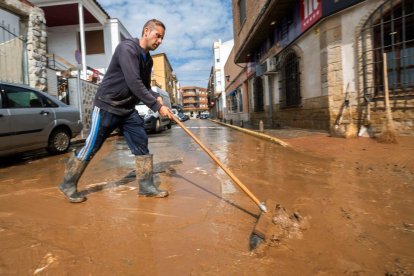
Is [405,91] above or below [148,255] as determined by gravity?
above

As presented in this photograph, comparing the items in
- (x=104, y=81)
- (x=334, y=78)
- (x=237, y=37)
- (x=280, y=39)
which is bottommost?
(x=104, y=81)

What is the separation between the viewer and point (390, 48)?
6996 mm

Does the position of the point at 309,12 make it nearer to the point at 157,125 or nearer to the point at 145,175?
the point at 157,125

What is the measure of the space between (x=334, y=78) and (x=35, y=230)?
7.71 meters

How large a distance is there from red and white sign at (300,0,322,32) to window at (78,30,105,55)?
14850 mm

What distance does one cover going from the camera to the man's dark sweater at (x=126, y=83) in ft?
9.86

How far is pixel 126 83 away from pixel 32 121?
3.80 meters

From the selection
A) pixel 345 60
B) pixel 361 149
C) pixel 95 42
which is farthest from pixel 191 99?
pixel 361 149

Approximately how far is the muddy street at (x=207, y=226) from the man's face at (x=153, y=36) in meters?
1.65

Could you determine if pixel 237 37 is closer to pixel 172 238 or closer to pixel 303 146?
pixel 303 146

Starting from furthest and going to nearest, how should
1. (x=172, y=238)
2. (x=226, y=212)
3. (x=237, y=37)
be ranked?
(x=237, y=37), (x=226, y=212), (x=172, y=238)

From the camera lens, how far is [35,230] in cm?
240

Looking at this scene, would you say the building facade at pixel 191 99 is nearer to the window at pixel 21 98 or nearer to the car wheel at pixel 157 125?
the car wheel at pixel 157 125

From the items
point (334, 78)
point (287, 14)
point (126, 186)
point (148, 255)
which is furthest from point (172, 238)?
point (287, 14)
